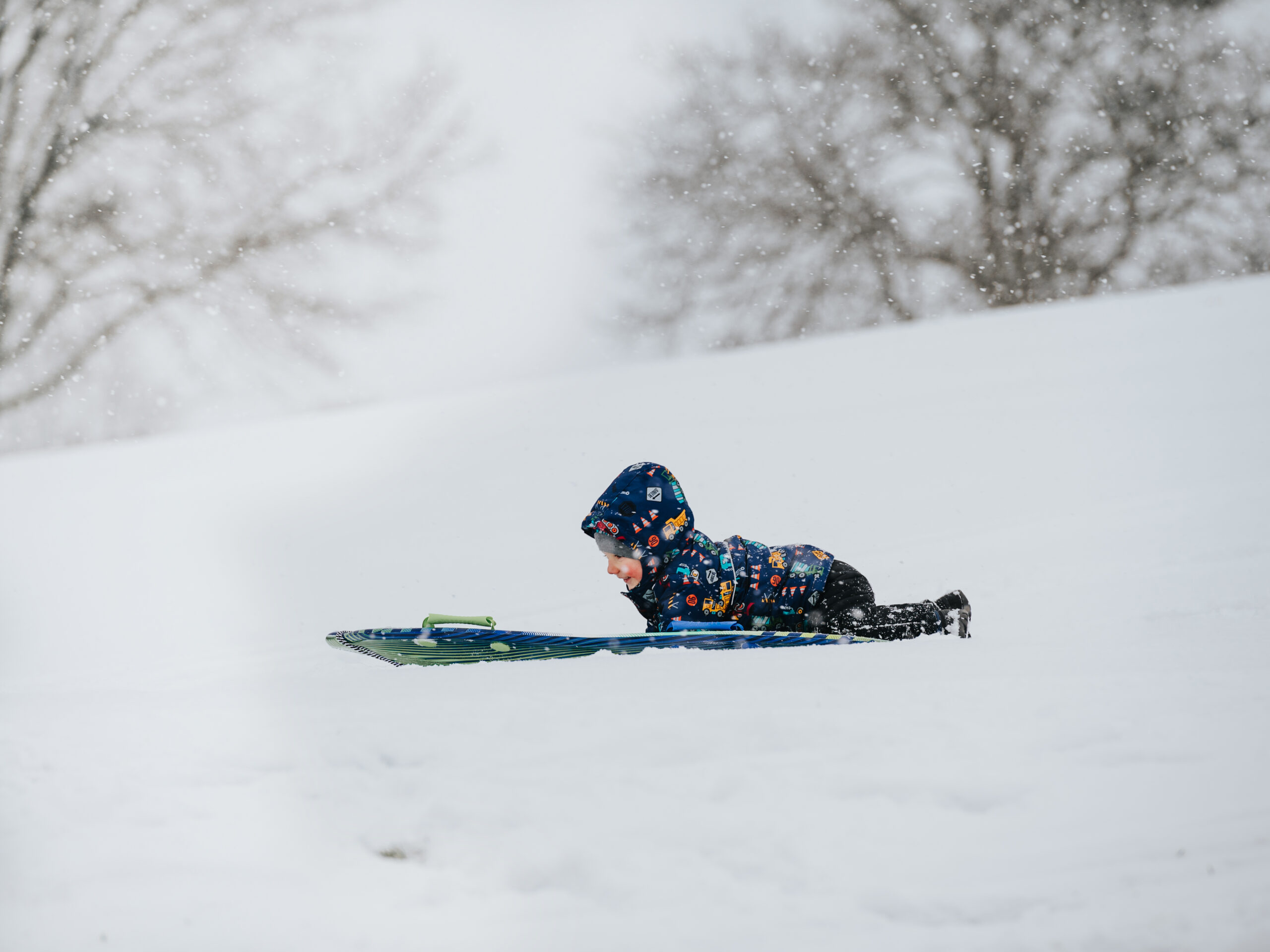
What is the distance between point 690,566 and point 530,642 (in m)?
0.68

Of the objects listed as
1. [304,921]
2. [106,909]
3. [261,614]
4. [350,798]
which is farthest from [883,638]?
[261,614]

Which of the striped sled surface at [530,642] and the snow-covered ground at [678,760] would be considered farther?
the striped sled surface at [530,642]

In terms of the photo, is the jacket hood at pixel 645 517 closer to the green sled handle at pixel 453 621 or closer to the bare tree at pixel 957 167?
the green sled handle at pixel 453 621

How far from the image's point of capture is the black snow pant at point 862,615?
3.48 metres

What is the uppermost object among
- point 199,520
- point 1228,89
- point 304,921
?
point 1228,89

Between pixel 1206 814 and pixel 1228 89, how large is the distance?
63.2 feet

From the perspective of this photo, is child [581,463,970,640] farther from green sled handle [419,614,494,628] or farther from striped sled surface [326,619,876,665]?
green sled handle [419,614,494,628]

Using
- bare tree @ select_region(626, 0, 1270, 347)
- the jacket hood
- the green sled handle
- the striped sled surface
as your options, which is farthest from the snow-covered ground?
bare tree @ select_region(626, 0, 1270, 347)

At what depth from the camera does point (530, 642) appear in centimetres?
316

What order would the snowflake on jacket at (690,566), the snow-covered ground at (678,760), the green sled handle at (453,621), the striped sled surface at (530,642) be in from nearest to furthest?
the snow-covered ground at (678,760)
the striped sled surface at (530,642)
the green sled handle at (453,621)
the snowflake on jacket at (690,566)

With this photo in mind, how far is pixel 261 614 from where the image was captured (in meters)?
5.37

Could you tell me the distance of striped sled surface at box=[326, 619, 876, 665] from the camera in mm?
3049

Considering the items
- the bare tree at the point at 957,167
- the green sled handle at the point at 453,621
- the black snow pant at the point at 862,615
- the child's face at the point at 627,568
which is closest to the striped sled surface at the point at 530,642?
the green sled handle at the point at 453,621

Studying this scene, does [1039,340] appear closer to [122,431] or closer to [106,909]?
[106,909]
